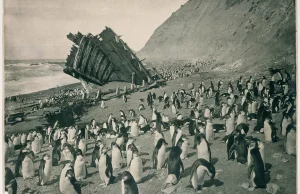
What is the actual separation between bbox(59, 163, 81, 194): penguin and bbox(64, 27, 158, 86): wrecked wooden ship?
3.69 ft

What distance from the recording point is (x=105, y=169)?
14.8 ft

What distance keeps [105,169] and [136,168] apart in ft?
1.18

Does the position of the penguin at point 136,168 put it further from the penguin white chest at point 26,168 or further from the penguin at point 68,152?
the penguin white chest at point 26,168

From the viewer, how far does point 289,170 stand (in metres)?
4.63

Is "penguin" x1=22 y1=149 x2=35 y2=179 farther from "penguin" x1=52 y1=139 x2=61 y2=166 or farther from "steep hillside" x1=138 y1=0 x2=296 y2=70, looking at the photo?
"steep hillside" x1=138 y1=0 x2=296 y2=70

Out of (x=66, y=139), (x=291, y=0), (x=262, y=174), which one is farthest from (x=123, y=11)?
(x=262, y=174)

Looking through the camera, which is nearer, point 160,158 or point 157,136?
point 160,158

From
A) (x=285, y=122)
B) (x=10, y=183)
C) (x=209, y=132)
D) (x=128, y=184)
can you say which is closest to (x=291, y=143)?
(x=285, y=122)

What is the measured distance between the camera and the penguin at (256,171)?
4.48 m

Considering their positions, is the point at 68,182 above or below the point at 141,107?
below

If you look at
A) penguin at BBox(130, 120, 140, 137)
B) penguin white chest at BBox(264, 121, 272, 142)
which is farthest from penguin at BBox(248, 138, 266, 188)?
penguin at BBox(130, 120, 140, 137)

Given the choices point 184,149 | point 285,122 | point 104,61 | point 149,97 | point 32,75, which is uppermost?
point 104,61

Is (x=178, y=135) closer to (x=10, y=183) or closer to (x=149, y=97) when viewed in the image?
(x=149, y=97)

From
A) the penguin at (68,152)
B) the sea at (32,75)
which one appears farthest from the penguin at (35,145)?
the sea at (32,75)
